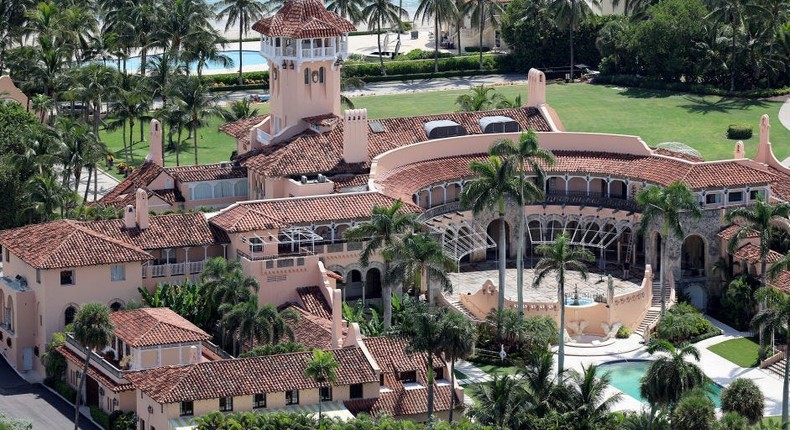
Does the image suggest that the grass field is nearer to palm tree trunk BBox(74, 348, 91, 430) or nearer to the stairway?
the stairway

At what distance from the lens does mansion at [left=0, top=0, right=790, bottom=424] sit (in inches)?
4601

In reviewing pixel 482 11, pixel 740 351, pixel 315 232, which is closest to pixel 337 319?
pixel 315 232

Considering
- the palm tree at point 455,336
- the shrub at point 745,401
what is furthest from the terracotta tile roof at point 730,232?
the palm tree at point 455,336

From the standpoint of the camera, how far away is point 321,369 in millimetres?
113062

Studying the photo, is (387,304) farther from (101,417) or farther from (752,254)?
(752,254)

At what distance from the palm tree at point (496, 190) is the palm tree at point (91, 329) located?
2275 centimetres

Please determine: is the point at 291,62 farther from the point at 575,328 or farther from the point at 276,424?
the point at 276,424

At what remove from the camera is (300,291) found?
420 feet

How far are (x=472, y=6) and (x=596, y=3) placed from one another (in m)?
11.5

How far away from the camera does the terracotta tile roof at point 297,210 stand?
129500 mm

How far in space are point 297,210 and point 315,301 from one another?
21.6 feet

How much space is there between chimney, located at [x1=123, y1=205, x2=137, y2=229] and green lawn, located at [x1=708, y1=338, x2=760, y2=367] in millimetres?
33431

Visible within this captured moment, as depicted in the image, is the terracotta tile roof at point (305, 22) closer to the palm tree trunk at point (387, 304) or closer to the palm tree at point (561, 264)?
the palm tree trunk at point (387, 304)

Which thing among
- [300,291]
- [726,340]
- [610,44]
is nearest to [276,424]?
[300,291]
